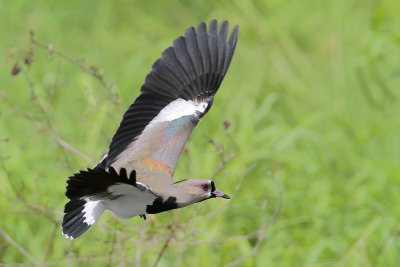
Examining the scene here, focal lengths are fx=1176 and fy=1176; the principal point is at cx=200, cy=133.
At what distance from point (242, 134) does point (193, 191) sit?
2.38m

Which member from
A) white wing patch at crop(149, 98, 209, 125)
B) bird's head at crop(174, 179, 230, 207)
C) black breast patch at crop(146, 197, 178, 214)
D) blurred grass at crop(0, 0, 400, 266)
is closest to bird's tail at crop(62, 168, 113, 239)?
black breast patch at crop(146, 197, 178, 214)

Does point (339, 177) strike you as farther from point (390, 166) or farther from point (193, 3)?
point (193, 3)

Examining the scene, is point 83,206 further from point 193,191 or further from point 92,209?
point 193,191

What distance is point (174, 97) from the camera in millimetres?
4664

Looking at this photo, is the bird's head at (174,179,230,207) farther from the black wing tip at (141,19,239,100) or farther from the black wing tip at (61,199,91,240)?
the black wing tip at (141,19,239,100)

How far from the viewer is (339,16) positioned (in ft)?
27.9

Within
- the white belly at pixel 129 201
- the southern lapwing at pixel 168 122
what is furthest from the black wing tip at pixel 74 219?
the white belly at pixel 129 201

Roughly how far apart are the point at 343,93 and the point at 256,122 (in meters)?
0.91

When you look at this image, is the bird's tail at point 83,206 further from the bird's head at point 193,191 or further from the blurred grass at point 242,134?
the blurred grass at point 242,134

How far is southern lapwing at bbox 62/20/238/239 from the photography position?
4.15 meters

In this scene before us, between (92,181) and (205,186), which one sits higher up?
(205,186)

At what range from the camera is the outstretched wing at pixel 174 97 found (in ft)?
14.7

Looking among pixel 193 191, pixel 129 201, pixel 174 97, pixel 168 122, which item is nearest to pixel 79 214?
pixel 129 201

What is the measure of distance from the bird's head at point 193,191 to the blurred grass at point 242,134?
0.41 m
